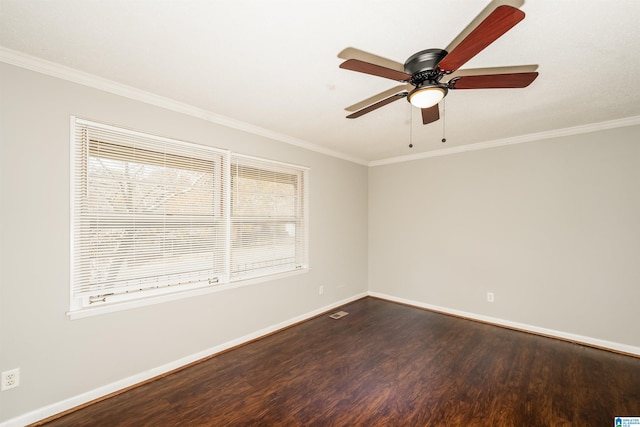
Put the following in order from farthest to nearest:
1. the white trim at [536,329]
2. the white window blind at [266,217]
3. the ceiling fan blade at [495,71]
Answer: the white window blind at [266,217] < the white trim at [536,329] < the ceiling fan blade at [495,71]

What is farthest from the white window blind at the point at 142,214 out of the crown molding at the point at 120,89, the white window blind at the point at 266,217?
the crown molding at the point at 120,89

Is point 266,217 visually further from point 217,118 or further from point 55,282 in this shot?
point 55,282

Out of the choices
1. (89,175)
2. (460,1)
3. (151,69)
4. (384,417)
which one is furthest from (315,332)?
(460,1)

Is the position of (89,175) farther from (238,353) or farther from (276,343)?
(276,343)

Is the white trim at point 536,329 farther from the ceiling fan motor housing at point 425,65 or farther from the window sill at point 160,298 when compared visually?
the ceiling fan motor housing at point 425,65

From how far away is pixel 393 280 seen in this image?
4.82 m

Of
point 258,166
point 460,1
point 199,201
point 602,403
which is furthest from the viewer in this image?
point 258,166

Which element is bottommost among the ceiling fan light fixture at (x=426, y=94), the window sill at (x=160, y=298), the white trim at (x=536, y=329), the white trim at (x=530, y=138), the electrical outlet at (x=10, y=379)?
the white trim at (x=536, y=329)

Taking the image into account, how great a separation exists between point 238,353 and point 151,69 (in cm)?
277

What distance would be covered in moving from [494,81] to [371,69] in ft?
2.64

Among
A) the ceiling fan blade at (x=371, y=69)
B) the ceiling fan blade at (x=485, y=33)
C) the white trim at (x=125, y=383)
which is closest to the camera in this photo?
the ceiling fan blade at (x=485, y=33)

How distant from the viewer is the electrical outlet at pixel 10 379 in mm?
1805

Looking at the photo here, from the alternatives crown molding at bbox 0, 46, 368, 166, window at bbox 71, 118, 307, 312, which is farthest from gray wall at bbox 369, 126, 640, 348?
crown molding at bbox 0, 46, 368, 166

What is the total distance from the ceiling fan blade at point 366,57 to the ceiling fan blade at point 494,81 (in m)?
0.42
